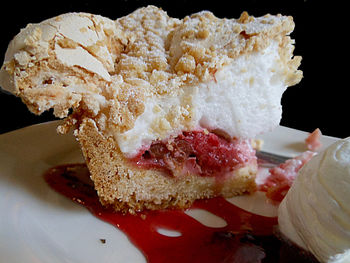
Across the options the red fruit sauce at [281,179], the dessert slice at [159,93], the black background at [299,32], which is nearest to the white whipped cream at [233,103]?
the dessert slice at [159,93]

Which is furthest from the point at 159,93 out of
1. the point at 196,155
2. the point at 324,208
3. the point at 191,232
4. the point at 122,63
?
the point at 324,208

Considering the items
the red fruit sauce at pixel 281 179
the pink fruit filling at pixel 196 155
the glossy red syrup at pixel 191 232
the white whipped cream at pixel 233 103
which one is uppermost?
the white whipped cream at pixel 233 103

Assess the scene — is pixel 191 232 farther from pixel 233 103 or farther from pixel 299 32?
pixel 299 32

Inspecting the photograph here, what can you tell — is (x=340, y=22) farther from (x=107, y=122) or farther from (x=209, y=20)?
(x=107, y=122)

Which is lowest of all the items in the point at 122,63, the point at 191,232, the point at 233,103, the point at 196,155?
the point at 191,232

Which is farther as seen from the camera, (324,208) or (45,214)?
(45,214)

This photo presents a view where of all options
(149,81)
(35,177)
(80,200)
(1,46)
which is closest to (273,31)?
(149,81)

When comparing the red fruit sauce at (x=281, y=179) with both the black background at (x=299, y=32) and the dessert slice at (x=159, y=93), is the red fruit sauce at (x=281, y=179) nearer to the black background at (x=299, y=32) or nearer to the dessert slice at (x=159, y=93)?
the dessert slice at (x=159, y=93)

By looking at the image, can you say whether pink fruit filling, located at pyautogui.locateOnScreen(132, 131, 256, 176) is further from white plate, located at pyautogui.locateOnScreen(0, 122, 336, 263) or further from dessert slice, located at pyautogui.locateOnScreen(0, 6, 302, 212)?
white plate, located at pyautogui.locateOnScreen(0, 122, 336, 263)
